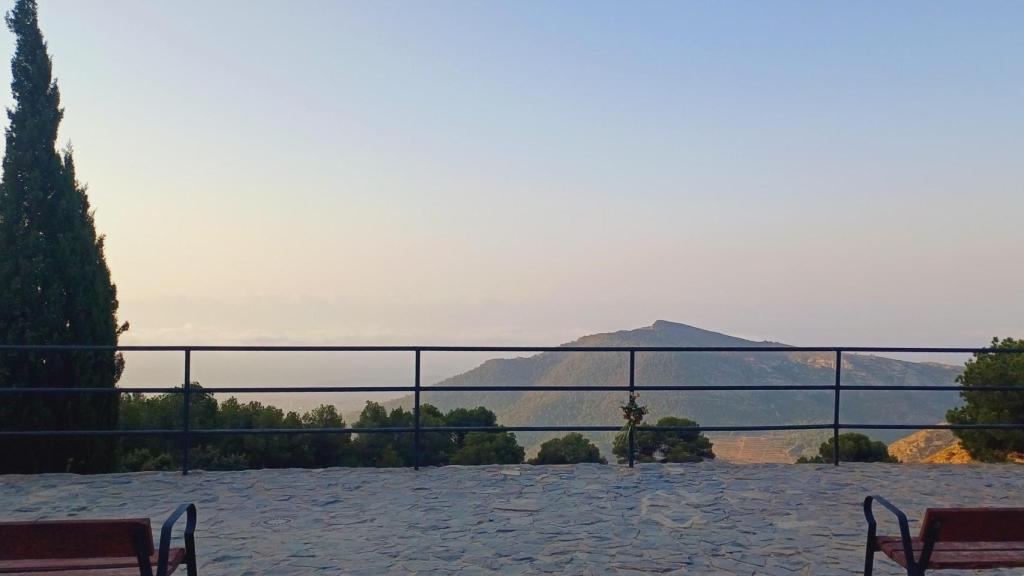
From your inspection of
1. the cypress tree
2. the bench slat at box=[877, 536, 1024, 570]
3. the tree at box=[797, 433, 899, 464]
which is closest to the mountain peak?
the tree at box=[797, 433, 899, 464]

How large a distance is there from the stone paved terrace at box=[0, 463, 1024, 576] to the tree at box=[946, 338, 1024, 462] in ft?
11.3

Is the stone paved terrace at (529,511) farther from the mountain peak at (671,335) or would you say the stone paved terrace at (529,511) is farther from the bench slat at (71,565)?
the mountain peak at (671,335)

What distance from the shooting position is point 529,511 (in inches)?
236

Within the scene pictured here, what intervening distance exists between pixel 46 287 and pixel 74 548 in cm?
729

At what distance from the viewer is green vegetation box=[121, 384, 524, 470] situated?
1110 centimetres

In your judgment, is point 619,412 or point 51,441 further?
point 51,441

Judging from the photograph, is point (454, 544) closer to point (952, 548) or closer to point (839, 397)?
point (952, 548)

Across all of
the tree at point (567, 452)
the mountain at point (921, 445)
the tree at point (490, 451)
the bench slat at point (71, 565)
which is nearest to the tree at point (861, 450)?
the tree at point (567, 452)

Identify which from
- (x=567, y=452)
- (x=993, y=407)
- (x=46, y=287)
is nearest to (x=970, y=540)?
(x=567, y=452)

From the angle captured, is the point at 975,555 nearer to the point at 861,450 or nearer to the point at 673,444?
the point at 673,444

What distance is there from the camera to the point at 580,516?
19.1ft

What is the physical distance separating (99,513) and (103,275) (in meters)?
4.74

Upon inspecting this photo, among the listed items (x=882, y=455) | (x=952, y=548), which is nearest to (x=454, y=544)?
(x=952, y=548)

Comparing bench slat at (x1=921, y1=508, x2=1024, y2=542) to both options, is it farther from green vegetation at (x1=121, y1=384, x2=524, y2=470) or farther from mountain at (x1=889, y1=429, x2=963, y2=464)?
mountain at (x1=889, y1=429, x2=963, y2=464)
